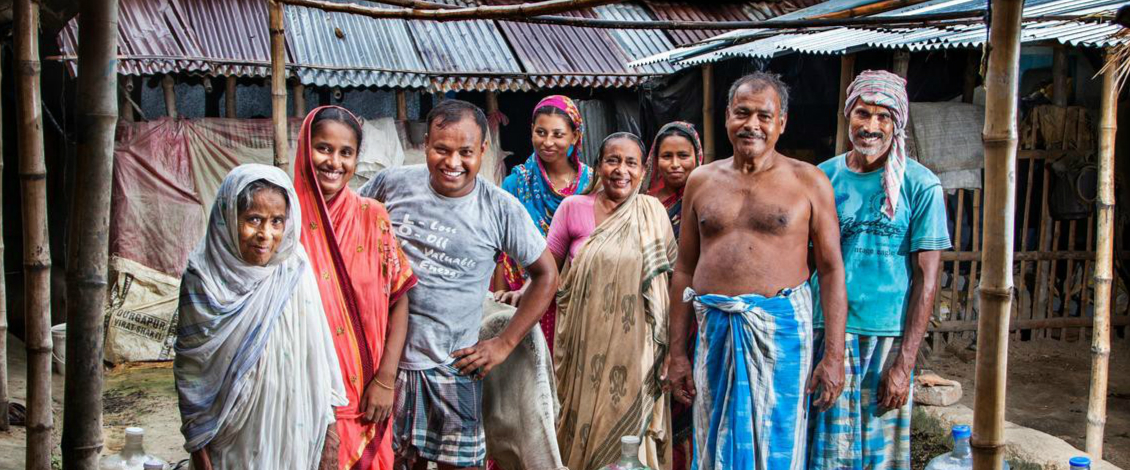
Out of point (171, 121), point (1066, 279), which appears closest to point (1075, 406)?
point (1066, 279)

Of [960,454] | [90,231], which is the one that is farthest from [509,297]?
[90,231]

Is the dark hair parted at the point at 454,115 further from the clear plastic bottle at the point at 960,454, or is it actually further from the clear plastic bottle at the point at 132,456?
the clear plastic bottle at the point at 960,454

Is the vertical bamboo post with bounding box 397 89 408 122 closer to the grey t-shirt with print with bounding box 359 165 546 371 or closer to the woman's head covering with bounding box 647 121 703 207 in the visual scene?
the woman's head covering with bounding box 647 121 703 207

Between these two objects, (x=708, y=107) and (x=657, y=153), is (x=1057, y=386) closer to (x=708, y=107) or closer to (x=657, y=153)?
(x=708, y=107)

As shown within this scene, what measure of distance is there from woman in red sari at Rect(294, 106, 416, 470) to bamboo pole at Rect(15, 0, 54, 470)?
1375 mm

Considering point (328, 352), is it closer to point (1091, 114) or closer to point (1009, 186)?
point (1009, 186)

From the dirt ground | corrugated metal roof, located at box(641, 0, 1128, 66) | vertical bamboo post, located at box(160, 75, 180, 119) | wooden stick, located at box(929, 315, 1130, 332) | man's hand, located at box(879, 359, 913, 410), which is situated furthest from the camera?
vertical bamboo post, located at box(160, 75, 180, 119)

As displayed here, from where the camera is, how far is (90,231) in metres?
2.05

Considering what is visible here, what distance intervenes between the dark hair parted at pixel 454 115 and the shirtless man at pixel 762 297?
33.6 inches

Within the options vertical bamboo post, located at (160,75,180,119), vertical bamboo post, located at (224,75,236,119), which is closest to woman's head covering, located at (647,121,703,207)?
vertical bamboo post, located at (224,75,236,119)

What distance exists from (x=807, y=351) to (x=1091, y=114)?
17.3 ft

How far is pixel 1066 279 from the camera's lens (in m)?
7.77

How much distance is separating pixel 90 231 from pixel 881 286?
8.36 feet

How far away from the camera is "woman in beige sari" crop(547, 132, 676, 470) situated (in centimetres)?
395
